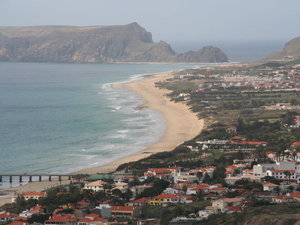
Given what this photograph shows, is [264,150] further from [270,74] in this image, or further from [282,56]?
[282,56]

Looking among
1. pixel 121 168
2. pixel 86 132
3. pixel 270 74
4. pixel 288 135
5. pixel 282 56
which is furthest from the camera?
pixel 282 56

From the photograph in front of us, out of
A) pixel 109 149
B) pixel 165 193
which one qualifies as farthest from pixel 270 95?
pixel 165 193

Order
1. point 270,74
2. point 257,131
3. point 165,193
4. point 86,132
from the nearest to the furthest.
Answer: point 165,193
point 257,131
point 86,132
point 270,74

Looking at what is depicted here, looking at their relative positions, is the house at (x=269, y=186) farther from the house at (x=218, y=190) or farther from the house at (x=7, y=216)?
the house at (x=7, y=216)

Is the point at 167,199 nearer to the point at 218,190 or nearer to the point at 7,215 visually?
the point at 218,190

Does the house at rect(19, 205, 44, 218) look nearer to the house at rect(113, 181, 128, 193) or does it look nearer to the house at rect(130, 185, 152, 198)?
the house at rect(130, 185, 152, 198)

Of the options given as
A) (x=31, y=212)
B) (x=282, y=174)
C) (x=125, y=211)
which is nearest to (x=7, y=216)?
(x=31, y=212)

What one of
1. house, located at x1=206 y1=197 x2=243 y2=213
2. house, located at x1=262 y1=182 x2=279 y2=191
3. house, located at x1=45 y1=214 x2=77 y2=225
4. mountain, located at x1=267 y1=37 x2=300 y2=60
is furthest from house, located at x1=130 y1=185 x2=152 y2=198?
mountain, located at x1=267 y1=37 x2=300 y2=60
